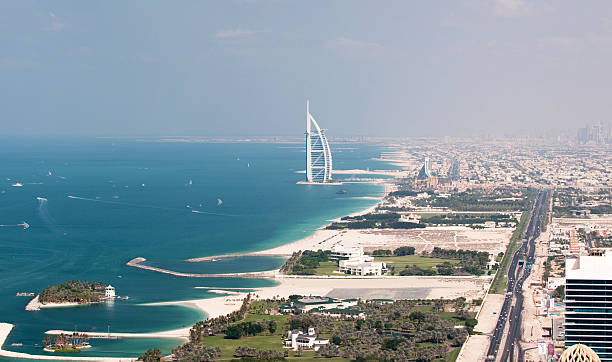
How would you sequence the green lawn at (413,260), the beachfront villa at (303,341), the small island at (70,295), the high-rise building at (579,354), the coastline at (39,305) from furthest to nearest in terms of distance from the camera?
the green lawn at (413,260)
the small island at (70,295)
the coastline at (39,305)
the beachfront villa at (303,341)
the high-rise building at (579,354)

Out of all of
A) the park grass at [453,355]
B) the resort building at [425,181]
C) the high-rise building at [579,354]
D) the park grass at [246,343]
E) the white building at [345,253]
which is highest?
the resort building at [425,181]

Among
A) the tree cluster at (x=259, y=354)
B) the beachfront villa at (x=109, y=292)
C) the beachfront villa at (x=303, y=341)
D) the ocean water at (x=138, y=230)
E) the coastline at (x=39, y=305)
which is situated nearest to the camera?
the tree cluster at (x=259, y=354)

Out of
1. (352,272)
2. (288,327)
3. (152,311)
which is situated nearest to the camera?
(288,327)

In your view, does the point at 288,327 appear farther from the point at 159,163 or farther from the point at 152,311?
the point at 159,163

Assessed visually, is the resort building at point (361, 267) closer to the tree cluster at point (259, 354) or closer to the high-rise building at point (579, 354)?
the tree cluster at point (259, 354)

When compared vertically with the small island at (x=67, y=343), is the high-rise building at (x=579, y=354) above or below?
above

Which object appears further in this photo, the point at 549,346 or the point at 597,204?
the point at 597,204

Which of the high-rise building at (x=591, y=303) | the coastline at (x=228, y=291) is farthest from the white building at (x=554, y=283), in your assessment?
the high-rise building at (x=591, y=303)

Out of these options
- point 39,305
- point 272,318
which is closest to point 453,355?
point 272,318

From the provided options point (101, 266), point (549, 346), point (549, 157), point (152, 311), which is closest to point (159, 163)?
point (549, 157)
